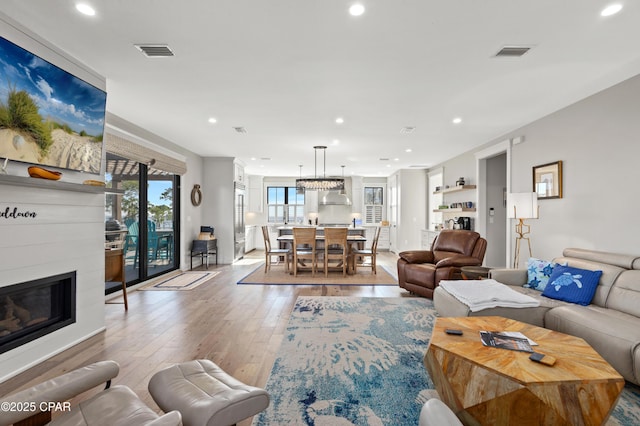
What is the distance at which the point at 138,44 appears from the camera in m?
2.68

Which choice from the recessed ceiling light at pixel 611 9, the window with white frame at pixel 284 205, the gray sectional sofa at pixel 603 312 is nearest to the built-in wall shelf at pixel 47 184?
the gray sectional sofa at pixel 603 312

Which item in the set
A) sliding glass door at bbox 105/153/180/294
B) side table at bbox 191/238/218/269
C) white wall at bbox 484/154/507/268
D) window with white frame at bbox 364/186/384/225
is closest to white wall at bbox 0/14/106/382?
sliding glass door at bbox 105/153/180/294

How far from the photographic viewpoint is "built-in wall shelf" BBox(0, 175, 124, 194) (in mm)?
2270

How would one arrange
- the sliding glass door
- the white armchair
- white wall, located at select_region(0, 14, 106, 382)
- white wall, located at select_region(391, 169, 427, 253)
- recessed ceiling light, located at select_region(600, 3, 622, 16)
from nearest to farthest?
the white armchair → recessed ceiling light, located at select_region(600, 3, 622, 16) → white wall, located at select_region(0, 14, 106, 382) → the sliding glass door → white wall, located at select_region(391, 169, 427, 253)

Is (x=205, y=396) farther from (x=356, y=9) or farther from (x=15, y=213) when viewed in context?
(x=356, y=9)

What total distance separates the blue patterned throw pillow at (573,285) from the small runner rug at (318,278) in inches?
104

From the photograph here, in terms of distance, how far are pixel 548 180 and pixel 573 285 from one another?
1.90 meters

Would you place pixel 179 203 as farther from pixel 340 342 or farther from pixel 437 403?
pixel 437 403

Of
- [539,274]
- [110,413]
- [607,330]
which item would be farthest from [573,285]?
[110,413]

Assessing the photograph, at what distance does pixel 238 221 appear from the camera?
8.44 meters

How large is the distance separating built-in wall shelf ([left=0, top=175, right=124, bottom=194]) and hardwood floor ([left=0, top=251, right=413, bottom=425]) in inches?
57.9

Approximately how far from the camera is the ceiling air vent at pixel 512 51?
2707 mm

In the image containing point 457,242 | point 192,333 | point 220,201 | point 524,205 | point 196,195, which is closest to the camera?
point 192,333

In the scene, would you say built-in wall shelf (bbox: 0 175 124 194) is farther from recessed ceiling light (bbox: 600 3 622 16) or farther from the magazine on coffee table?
recessed ceiling light (bbox: 600 3 622 16)
